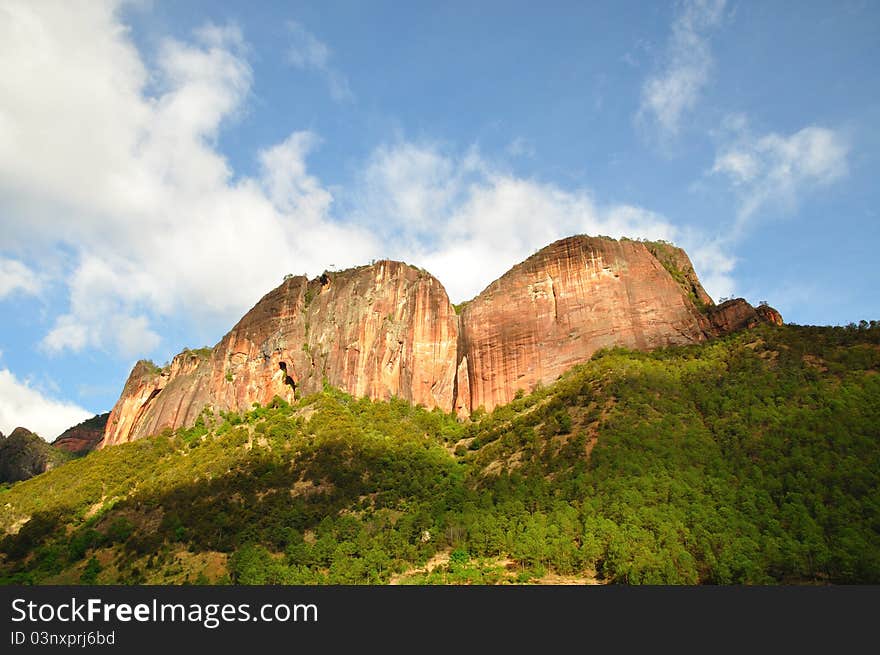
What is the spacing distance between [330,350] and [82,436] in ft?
285

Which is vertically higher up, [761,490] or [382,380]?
[382,380]

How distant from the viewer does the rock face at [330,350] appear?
84.9 m

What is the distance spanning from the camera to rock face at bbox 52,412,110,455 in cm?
13175

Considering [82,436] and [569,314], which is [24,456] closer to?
[82,436]

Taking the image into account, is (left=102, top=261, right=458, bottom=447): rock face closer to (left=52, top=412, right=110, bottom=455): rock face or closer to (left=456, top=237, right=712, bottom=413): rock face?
(left=456, top=237, right=712, bottom=413): rock face

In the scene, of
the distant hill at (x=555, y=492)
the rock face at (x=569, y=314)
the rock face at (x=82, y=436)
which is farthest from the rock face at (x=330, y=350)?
the rock face at (x=82, y=436)

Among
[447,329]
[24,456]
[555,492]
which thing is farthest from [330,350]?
[24,456]

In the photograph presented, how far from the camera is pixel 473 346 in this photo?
87.8 m

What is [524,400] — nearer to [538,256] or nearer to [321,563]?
[538,256]

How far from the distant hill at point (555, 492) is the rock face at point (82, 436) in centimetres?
6319

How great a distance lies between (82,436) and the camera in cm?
13862

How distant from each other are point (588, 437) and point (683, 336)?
1051 inches

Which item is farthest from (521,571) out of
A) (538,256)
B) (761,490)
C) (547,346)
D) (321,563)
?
(538,256)

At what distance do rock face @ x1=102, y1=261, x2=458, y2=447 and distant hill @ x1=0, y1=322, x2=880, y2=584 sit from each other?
10841 millimetres
